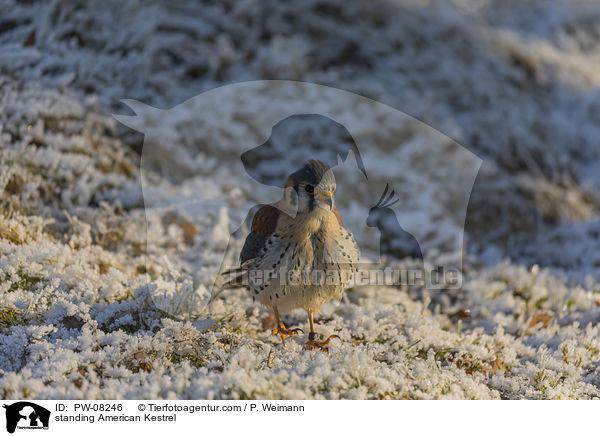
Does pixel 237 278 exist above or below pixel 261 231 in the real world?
below

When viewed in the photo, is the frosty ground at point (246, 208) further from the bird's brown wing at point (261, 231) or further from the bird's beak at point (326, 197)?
the bird's beak at point (326, 197)

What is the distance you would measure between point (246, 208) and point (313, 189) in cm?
415


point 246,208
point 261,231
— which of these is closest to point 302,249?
point 261,231

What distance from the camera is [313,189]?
3.75 metres

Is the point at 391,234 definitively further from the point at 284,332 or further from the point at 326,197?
the point at 326,197

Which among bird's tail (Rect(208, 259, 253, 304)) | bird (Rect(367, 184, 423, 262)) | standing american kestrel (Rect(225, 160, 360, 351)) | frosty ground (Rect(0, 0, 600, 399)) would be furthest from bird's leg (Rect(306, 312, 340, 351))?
bird (Rect(367, 184, 423, 262))

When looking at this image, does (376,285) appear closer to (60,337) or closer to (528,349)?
(528,349)

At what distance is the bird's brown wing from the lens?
419cm

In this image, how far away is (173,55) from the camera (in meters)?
10.6

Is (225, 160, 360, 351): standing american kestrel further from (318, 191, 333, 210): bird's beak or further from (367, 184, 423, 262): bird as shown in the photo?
(367, 184, 423, 262): bird

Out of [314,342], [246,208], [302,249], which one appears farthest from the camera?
[246,208]
